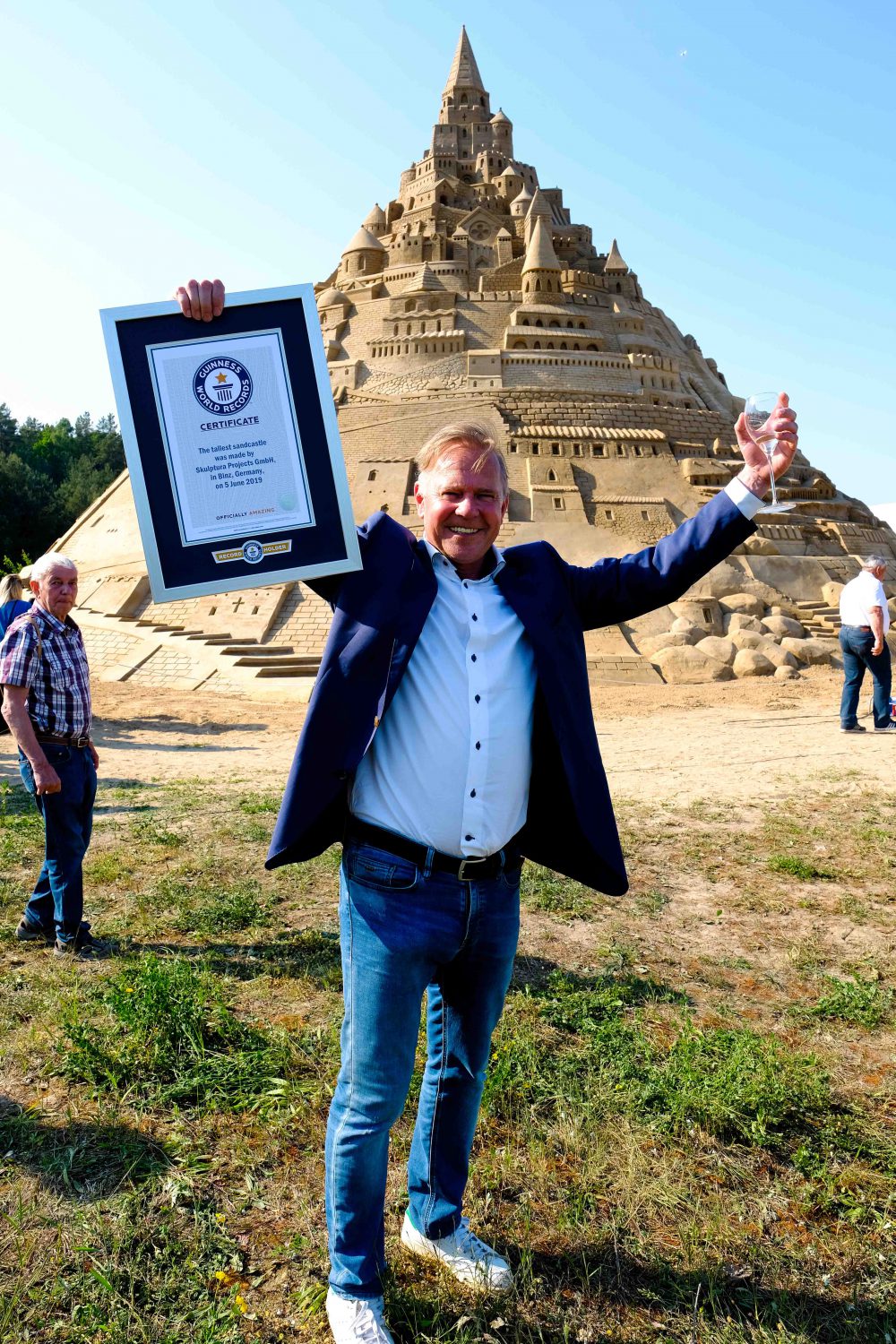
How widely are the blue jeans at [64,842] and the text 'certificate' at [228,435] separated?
260cm

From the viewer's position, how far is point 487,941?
7.49 feet

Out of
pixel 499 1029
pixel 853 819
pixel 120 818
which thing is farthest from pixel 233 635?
pixel 499 1029

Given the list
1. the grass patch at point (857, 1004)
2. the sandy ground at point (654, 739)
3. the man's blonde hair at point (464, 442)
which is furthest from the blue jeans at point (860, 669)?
the man's blonde hair at point (464, 442)

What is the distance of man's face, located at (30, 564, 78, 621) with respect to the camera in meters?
4.46

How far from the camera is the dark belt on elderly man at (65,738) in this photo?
452cm

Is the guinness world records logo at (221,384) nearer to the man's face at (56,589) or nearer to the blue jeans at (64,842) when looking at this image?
the man's face at (56,589)

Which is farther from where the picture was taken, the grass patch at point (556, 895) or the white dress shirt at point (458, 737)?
the grass patch at point (556, 895)

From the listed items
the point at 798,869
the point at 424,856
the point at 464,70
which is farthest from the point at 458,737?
the point at 464,70

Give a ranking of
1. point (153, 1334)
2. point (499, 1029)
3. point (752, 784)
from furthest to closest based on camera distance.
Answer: point (752, 784)
point (499, 1029)
point (153, 1334)

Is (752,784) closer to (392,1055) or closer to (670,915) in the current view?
(670,915)

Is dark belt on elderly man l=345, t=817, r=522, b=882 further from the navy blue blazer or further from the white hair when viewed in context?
the white hair

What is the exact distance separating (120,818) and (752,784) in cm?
624

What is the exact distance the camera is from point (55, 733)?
4523 millimetres

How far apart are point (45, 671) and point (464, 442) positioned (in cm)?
313
